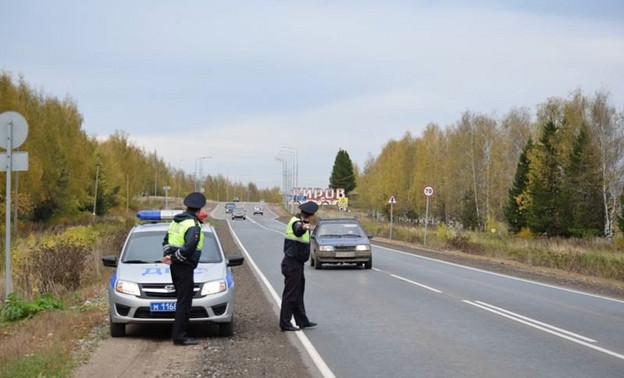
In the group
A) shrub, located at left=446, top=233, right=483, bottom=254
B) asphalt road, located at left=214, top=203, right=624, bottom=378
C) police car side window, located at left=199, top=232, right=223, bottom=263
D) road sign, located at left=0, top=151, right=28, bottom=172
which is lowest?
shrub, located at left=446, top=233, right=483, bottom=254

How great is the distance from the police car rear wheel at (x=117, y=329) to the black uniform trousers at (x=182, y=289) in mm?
1025

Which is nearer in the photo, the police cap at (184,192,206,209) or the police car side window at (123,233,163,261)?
the police cap at (184,192,206,209)

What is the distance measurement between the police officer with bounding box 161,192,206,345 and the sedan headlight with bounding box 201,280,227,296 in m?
0.41

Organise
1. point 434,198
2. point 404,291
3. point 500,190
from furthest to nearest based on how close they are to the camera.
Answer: point 434,198, point 500,190, point 404,291

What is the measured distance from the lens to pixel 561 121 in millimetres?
61875

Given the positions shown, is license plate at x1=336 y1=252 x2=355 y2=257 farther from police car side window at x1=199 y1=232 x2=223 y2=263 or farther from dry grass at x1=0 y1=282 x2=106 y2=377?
police car side window at x1=199 y1=232 x2=223 y2=263

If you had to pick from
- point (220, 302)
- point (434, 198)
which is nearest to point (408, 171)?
point (434, 198)

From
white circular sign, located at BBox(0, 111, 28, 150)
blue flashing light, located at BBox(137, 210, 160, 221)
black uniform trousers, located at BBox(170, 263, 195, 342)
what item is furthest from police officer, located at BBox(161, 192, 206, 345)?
white circular sign, located at BBox(0, 111, 28, 150)

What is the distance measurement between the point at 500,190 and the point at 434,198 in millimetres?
12738

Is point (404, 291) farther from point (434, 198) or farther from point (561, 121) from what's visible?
point (434, 198)

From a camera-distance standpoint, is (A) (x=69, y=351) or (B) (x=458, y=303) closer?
(A) (x=69, y=351)

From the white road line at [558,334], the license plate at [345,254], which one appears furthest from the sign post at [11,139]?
the license plate at [345,254]

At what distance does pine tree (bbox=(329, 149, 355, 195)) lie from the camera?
155125 millimetres

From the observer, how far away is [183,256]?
9352 mm
